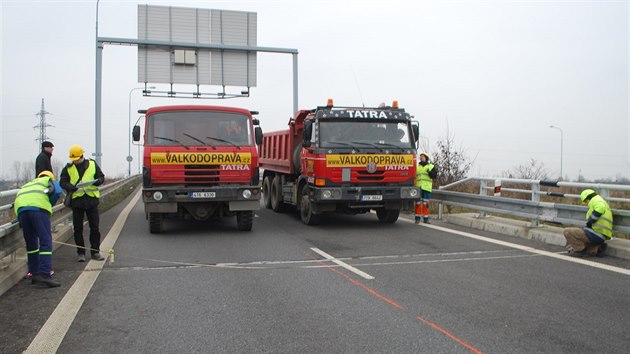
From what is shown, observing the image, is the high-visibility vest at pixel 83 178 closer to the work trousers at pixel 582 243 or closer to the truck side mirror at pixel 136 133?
the truck side mirror at pixel 136 133

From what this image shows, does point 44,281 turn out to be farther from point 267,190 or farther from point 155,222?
point 267,190

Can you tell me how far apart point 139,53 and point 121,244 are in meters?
12.6

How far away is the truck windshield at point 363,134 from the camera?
1138 centimetres

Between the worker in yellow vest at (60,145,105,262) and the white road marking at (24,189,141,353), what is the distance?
0.40 metres

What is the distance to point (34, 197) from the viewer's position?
21.1 feet

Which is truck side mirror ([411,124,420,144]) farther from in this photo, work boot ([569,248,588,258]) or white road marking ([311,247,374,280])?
work boot ([569,248,588,258])

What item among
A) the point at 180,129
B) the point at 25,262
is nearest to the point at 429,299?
the point at 25,262

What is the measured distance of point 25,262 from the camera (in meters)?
6.96

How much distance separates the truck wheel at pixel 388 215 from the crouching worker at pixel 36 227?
7.75 m

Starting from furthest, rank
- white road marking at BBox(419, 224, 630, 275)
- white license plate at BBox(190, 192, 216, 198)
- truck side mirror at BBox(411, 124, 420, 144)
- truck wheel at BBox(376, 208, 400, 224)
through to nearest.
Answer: truck wheel at BBox(376, 208, 400, 224), truck side mirror at BBox(411, 124, 420, 144), white license plate at BBox(190, 192, 216, 198), white road marking at BBox(419, 224, 630, 275)

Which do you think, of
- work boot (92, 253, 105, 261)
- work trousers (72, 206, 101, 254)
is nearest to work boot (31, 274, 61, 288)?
work boot (92, 253, 105, 261)

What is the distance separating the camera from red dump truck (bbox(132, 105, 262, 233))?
10328 mm

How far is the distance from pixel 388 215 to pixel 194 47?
11847 mm

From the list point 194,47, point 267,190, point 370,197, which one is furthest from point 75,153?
point 194,47
